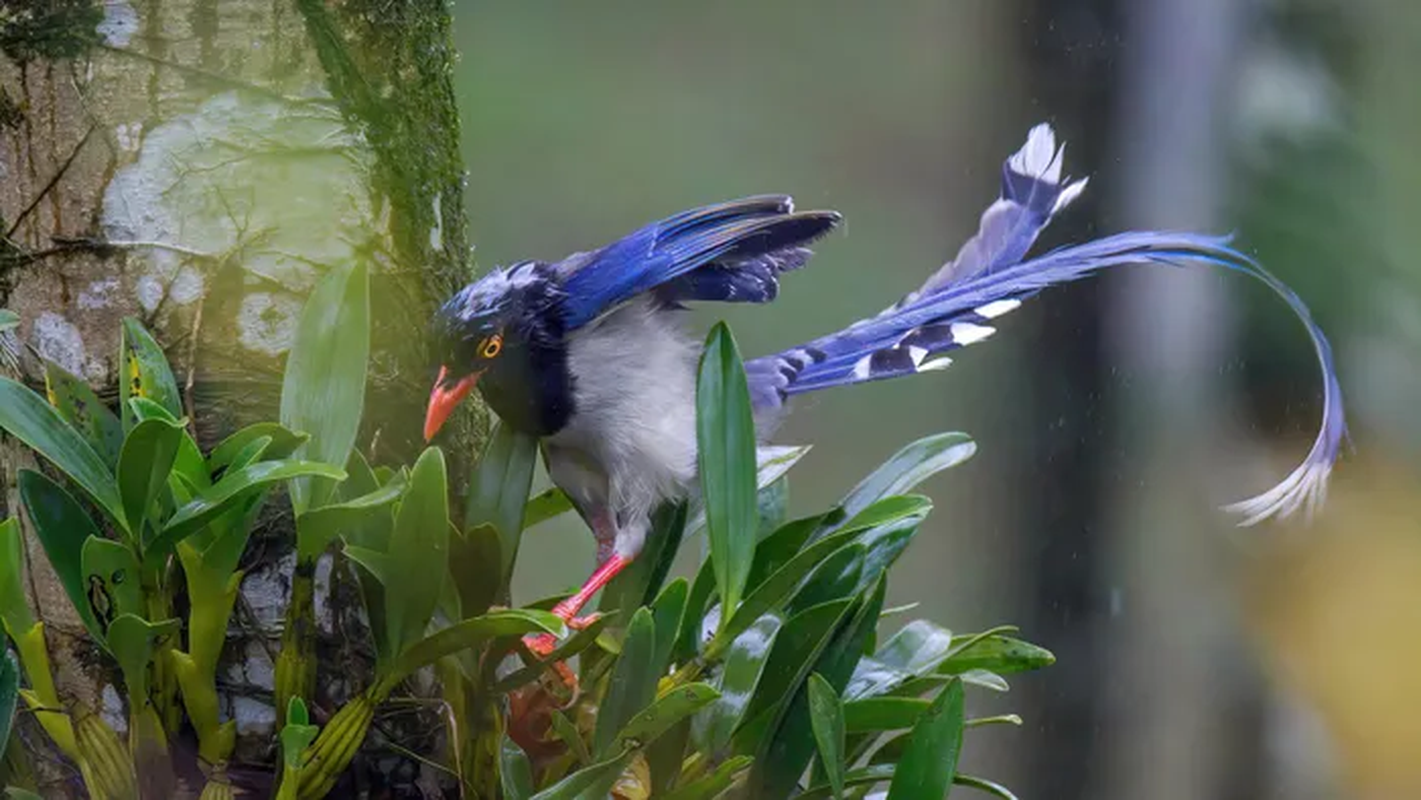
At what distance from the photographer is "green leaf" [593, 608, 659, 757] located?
0.81 metres

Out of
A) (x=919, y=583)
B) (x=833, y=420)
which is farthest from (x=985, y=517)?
(x=833, y=420)

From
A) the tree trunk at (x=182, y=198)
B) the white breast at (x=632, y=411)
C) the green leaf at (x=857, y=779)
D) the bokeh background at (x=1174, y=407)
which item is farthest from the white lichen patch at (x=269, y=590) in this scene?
the bokeh background at (x=1174, y=407)

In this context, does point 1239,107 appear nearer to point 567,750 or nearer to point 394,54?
point 394,54

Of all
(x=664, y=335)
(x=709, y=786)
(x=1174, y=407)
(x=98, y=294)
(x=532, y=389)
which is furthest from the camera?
(x=1174, y=407)

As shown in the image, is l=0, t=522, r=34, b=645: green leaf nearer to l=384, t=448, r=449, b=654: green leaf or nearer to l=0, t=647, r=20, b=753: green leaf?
l=0, t=647, r=20, b=753: green leaf

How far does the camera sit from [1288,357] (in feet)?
6.07

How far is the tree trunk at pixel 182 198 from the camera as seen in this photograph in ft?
3.09

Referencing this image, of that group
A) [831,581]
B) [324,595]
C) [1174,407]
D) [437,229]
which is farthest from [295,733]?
[1174,407]

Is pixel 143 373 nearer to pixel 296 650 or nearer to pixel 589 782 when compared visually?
pixel 296 650

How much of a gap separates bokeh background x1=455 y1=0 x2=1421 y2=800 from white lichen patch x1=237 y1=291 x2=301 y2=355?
2.31 ft

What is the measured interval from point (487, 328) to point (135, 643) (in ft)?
1.07

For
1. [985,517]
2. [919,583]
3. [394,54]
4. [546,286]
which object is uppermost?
[394,54]

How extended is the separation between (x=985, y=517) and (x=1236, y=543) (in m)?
0.32

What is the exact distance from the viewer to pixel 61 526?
805 millimetres
